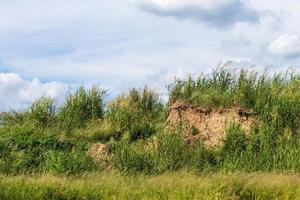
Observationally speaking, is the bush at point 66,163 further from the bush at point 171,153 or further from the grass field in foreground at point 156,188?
the grass field in foreground at point 156,188

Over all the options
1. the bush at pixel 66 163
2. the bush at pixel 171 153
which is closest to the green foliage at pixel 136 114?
the bush at pixel 171 153

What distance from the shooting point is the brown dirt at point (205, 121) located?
23.7 metres

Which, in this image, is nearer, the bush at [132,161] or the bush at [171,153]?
the bush at [132,161]

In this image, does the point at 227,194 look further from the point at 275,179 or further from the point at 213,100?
the point at 213,100

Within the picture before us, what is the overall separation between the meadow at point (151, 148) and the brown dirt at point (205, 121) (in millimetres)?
330

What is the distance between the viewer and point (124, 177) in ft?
Result: 64.6

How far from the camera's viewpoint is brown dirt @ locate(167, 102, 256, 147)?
77.8 ft

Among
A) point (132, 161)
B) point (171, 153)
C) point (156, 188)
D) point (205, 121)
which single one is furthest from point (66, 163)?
point (205, 121)

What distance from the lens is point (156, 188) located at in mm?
17562

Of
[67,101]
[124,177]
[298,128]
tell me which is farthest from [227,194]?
[67,101]

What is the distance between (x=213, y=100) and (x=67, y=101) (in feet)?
20.0

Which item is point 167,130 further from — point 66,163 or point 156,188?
point 156,188

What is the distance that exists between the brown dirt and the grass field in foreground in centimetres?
495

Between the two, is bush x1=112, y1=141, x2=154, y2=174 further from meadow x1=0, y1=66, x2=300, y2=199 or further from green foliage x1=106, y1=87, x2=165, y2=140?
green foliage x1=106, y1=87, x2=165, y2=140
